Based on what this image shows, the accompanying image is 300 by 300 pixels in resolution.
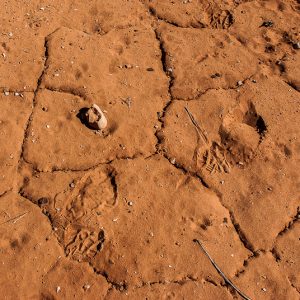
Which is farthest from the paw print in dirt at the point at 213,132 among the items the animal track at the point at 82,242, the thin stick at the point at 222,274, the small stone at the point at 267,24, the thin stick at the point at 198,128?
the small stone at the point at 267,24

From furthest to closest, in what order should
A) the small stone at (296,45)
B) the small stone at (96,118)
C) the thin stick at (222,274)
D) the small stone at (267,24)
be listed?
the small stone at (267,24) → the small stone at (296,45) → the small stone at (96,118) → the thin stick at (222,274)

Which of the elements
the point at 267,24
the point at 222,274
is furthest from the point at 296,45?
the point at 222,274

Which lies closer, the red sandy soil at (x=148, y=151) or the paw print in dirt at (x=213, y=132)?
the red sandy soil at (x=148, y=151)

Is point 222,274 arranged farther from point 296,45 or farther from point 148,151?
point 296,45

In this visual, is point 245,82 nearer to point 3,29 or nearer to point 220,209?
point 220,209

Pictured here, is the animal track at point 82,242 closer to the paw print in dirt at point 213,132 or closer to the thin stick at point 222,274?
the thin stick at point 222,274

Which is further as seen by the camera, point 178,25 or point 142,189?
point 178,25

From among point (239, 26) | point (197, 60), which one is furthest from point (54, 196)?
→ point (239, 26)

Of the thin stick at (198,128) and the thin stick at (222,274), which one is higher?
the thin stick at (198,128)

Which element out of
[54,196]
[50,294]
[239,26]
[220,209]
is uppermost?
[239,26]
